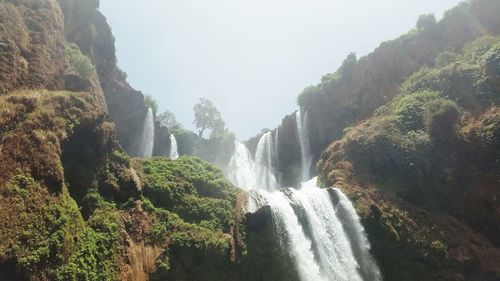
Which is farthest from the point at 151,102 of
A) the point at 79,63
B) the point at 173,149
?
the point at 79,63

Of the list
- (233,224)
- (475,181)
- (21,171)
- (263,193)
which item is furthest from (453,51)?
(21,171)

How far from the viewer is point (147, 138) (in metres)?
52.4

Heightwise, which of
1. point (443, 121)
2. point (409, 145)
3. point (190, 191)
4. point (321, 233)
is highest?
point (443, 121)

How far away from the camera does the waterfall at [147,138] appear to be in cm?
5081

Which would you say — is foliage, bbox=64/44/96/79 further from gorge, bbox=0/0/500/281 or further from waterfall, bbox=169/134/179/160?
waterfall, bbox=169/134/179/160

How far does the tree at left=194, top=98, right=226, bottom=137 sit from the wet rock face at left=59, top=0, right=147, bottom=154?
26.2m

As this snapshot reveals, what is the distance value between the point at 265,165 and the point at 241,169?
15.2 feet

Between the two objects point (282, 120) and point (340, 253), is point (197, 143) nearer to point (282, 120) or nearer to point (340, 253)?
point (282, 120)

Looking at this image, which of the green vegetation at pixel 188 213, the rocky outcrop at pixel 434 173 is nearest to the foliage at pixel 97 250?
the green vegetation at pixel 188 213

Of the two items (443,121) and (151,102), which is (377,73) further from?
(151,102)

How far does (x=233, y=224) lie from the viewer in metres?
27.0

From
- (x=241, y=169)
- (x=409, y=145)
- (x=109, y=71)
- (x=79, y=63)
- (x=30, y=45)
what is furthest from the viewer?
(x=241, y=169)

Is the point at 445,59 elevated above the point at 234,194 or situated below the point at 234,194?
above

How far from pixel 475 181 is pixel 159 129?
125 feet
